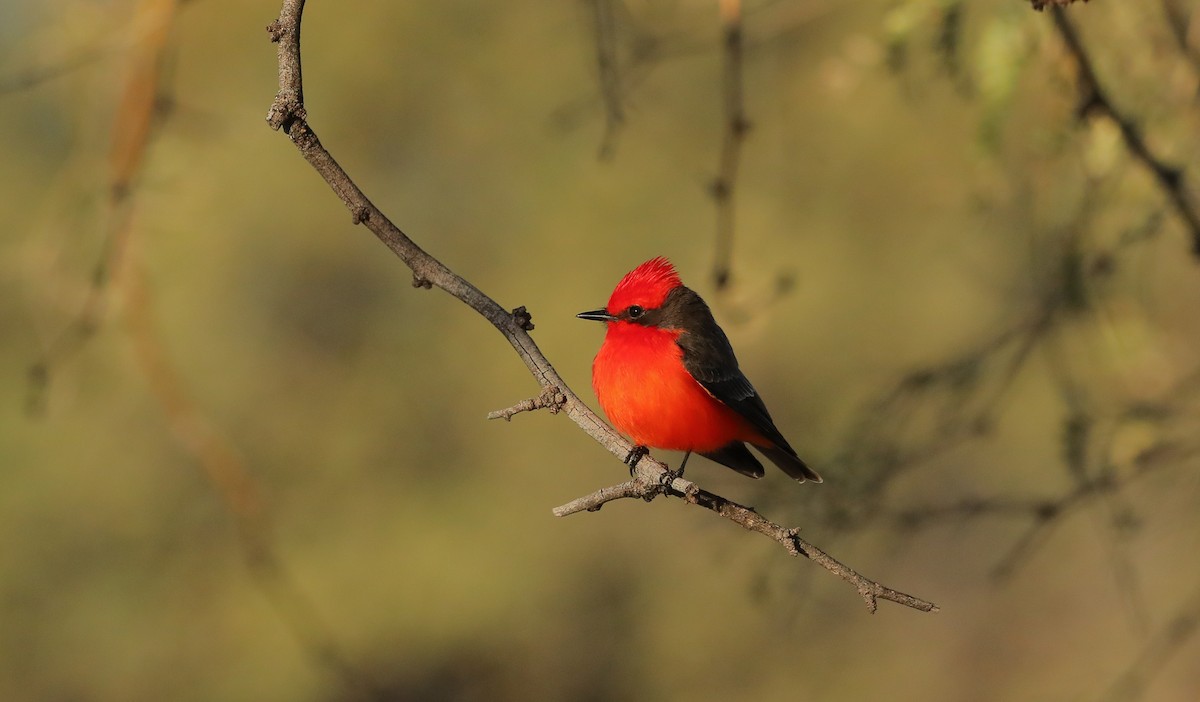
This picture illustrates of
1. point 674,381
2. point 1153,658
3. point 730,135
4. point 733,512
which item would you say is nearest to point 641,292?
point 674,381

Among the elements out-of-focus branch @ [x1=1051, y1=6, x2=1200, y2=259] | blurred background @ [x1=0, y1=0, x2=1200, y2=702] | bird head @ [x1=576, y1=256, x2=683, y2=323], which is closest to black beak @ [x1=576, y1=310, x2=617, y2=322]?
bird head @ [x1=576, y1=256, x2=683, y2=323]

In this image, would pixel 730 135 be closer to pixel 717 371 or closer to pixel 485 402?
pixel 717 371

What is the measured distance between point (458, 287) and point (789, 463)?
241cm

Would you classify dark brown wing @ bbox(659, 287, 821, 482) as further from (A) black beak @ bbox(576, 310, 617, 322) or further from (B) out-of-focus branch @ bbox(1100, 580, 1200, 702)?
(B) out-of-focus branch @ bbox(1100, 580, 1200, 702)

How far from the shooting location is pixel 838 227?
13.8m

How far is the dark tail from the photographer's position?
15.7ft

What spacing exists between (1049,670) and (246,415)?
433 inches

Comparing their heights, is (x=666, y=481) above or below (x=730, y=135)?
below

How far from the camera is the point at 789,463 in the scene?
491 cm

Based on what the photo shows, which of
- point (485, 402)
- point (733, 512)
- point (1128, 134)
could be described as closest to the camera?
point (733, 512)

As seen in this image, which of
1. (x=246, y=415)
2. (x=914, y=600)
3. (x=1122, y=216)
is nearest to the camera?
(x=914, y=600)

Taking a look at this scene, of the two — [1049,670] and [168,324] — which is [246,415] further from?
[1049,670]

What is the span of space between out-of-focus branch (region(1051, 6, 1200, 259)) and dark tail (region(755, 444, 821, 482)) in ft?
5.13

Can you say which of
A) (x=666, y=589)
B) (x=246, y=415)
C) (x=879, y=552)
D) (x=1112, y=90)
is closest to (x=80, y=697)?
(x=246, y=415)
